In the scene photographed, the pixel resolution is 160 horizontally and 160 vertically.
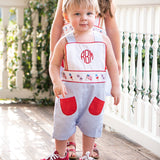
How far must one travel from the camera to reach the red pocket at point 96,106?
203 centimetres

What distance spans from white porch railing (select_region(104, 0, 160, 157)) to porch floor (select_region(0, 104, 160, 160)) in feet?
0.28

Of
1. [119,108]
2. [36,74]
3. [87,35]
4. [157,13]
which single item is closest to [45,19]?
[36,74]

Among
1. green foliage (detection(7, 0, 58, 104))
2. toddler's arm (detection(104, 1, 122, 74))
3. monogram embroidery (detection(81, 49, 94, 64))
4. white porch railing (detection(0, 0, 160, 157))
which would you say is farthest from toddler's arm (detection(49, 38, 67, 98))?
green foliage (detection(7, 0, 58, 104))

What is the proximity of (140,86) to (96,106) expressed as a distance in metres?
0.82

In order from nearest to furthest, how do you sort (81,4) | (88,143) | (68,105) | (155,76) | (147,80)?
(81,4) → (68,105) → (88,143) → (155,76) → (147,80)

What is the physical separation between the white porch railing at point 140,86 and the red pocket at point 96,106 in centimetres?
64

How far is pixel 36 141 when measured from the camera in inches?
109

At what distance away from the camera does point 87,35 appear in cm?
200

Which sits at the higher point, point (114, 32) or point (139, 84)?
point (114, 32)

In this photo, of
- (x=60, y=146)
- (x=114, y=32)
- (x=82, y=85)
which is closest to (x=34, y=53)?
(x=114, y=32)

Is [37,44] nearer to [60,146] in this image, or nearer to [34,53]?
[34,53]

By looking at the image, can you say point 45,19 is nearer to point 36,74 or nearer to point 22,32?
point 22,32

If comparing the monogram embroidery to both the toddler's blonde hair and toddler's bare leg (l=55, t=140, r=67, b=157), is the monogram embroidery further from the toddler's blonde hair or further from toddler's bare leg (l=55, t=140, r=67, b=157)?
toddler's bare leg (l=55, t=140, r=67, b=157)

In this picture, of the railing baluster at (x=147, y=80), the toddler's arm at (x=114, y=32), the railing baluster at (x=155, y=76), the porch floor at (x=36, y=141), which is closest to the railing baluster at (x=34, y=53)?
the porch floor at (x=36, y=141)
